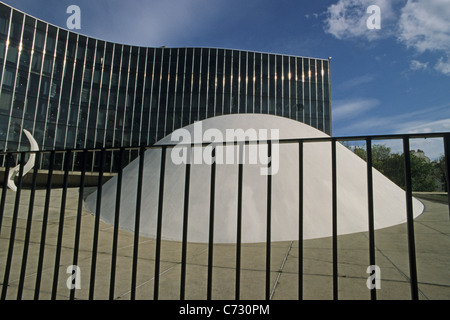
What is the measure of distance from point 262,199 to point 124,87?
3405 cm

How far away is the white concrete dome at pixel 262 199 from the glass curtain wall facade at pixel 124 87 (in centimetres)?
2724

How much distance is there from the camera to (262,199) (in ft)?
21.9

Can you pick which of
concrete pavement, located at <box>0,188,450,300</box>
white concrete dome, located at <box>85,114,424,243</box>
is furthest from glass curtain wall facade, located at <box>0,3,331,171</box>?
concrete pavement, located at <box>0,188,450,300</box>

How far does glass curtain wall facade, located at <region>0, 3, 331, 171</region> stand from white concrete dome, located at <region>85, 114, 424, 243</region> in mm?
27242

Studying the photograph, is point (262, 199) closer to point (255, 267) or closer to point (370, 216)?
point (255, 267)

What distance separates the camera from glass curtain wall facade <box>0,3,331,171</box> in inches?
1106

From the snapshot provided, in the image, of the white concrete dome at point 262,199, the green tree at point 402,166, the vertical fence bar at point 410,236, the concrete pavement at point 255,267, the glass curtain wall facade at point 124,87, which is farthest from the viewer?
the green tree at point 402,166

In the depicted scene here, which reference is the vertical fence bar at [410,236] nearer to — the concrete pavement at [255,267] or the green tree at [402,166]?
the concrete pavement at [255,267]

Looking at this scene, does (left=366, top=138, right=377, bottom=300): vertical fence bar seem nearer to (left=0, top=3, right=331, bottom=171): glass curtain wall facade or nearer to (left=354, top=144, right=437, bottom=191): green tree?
(left=0, top=3, right=331, bottom=171): glass curtain wall facade

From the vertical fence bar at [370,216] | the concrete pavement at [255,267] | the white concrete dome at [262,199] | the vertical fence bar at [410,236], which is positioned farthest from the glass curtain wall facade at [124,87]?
the vertical fence bar at [410,236]

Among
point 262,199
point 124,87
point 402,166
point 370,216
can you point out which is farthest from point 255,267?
point 402,166

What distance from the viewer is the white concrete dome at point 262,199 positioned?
6.22 m
